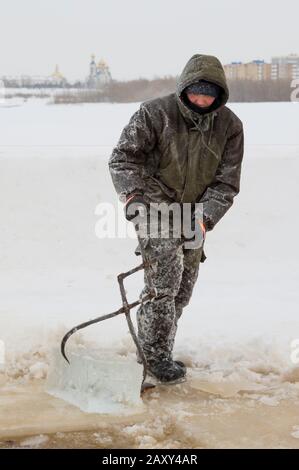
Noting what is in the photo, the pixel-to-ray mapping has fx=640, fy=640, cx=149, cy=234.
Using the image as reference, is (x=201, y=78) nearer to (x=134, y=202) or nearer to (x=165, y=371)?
(x=134, y=202)

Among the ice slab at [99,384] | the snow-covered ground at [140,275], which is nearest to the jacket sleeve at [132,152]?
the ice slab at [99,384]

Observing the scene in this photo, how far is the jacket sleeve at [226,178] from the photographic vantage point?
11.5ft

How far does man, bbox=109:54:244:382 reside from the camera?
3.33 meters

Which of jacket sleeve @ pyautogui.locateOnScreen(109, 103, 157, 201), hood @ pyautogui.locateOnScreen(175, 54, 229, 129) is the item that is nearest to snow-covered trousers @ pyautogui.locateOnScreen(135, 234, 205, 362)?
jacket sleeve @ pyautogui.locateOnScreen(109, 103, 157, 201)

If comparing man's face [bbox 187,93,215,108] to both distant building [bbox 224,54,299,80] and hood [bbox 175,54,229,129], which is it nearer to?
hood [bbox 175,54,229,129]

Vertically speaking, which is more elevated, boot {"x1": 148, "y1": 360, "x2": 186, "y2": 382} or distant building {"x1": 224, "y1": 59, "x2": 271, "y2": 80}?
distant building {"x1": 224, "y1": 59, "x2": 271, "y2": 80}

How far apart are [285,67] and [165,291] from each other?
1378 cm

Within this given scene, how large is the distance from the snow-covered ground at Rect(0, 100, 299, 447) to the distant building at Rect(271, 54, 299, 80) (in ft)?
3.25

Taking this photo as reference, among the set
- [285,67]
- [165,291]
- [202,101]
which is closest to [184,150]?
[202,101]

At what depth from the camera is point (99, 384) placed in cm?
335

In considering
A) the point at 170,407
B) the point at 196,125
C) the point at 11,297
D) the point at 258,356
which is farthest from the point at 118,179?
the point at 11,297

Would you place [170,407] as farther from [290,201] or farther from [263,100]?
[263,100]

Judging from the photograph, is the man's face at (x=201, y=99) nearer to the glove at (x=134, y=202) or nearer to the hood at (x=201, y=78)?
the hood at (x=201, y=78)

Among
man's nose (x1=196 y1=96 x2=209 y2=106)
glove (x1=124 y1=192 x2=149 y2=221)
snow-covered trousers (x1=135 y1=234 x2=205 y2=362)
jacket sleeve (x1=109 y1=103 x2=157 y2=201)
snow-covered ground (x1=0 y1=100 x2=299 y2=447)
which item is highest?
man's nose (x1=196 y1=96 x2=209 y2=106)
